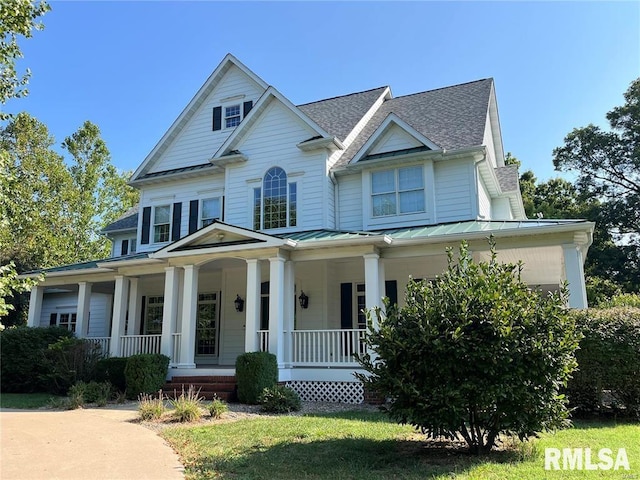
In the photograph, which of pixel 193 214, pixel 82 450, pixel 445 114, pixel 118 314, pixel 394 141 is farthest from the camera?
pixel 193 214

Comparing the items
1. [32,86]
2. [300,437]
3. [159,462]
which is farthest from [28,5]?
[300,437]

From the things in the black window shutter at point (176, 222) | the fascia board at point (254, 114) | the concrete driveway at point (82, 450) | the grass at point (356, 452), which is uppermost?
the fascia board at point (254, 114)

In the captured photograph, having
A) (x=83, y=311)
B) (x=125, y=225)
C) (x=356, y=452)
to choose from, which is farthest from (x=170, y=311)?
(x=125, y=225)

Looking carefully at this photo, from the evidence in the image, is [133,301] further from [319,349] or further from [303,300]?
[319,349]

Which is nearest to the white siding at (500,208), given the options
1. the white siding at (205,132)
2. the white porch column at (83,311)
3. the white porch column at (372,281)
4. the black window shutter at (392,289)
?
the black window shutter at (392,289)

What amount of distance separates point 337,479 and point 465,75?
19289mm

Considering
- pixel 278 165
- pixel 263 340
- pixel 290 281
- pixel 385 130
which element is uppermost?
pixel 385 130

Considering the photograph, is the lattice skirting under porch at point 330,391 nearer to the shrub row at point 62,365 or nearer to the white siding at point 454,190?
the shrub row at point 62,365

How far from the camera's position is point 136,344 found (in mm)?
15086

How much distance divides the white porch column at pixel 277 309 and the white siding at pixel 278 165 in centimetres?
252

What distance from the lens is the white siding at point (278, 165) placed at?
15.2 meters

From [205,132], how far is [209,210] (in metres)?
3.06

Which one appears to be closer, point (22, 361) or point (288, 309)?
point (288, 309)

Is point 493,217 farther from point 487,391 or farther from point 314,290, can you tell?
point 487,391
